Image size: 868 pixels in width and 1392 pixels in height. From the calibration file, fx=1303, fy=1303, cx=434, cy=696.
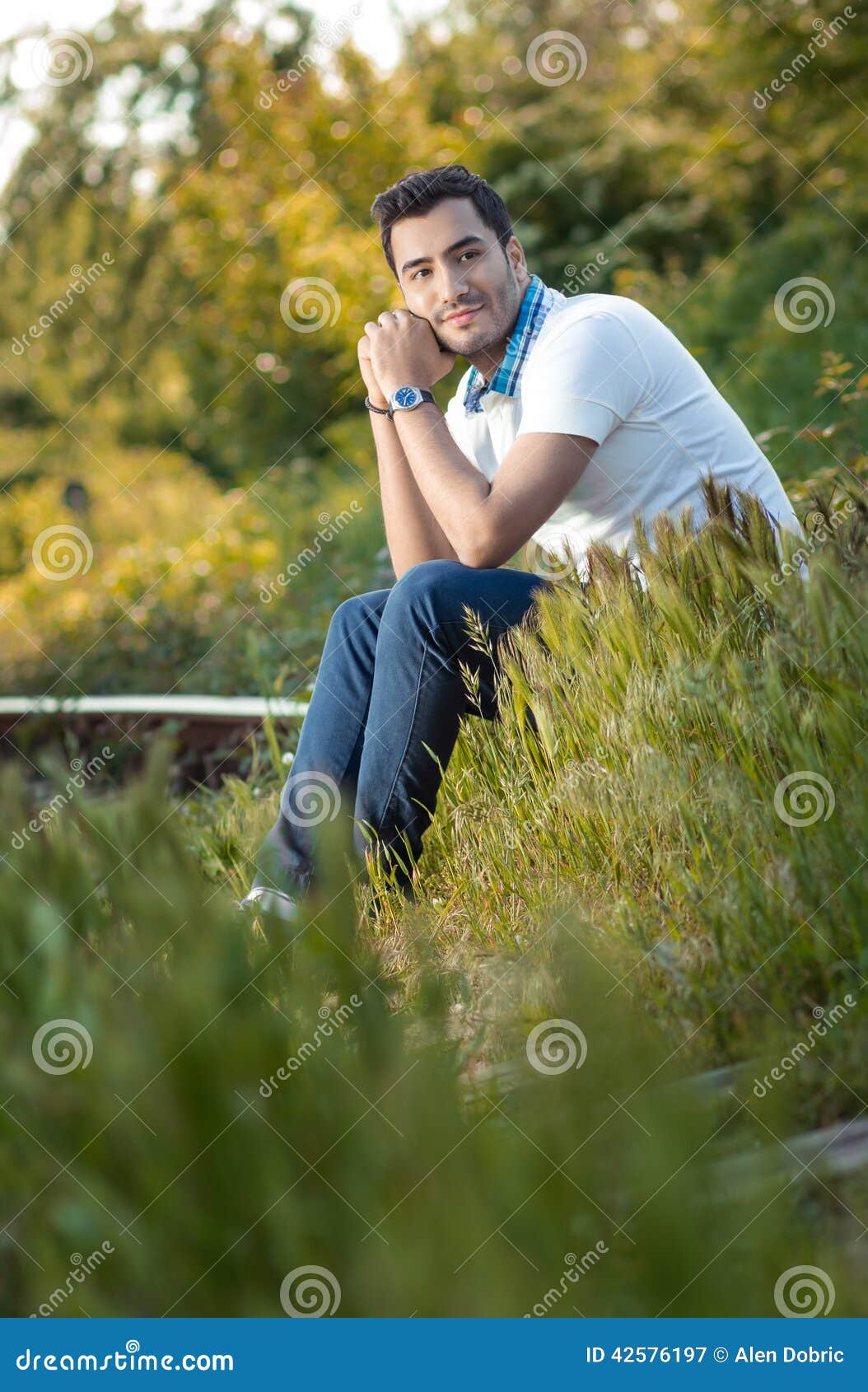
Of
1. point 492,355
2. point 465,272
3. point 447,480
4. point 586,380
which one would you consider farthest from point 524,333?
point 447,480

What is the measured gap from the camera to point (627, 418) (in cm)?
350

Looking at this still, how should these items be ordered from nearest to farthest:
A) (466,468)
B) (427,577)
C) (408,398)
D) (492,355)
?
(427,577)
(466,468)
(408,398)
(492,355)

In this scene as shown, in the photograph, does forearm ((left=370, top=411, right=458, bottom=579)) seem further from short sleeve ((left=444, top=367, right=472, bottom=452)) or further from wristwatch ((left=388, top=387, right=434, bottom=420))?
wristwatch ((left=388, top=387, right=434, bottom=420))

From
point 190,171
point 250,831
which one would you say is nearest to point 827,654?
point 250,831

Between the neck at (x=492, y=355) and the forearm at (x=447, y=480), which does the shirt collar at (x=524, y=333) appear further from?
the forearm at (x=447, y=480)

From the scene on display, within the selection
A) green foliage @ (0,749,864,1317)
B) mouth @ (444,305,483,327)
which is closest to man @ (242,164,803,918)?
mouth @ (444,305,483,327)

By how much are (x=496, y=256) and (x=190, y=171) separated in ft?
42.7

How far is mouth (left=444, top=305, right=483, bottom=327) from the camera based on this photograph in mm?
3742

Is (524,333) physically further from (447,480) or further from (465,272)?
(447,480)

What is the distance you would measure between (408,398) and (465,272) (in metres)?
0.40

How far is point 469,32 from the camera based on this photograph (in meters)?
21.8

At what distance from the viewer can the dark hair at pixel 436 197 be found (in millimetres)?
3732

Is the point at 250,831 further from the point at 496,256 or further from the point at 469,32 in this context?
the point at 469,32

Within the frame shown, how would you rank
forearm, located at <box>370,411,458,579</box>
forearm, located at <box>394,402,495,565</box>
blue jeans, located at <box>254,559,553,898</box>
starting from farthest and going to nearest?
forearm, located at <box>370,411,458,579</box> < forearm, located at <box>394,402,495,565</box> < blue jeans, located at <box>254,559,553,898</box>
